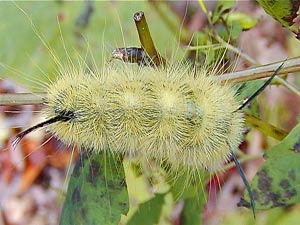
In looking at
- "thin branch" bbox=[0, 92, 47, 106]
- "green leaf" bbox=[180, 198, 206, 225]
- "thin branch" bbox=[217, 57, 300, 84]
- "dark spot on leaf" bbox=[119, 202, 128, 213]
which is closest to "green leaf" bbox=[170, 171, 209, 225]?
"green leaf" bbox=[180, 198, 206, 225]

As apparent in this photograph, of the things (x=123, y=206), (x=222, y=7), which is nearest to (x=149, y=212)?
(x=123, y=206)

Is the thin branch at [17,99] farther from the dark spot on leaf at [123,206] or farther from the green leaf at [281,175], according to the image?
the green leaf at [281,175]

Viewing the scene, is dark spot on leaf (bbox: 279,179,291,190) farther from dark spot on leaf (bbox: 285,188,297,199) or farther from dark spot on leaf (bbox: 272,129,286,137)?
dark spot on leaf (bbox: 272,129,286,137)

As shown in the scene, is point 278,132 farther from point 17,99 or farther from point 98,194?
point 17,99

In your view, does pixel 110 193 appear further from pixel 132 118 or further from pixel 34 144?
pixel 34 144

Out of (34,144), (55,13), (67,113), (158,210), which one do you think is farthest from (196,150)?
(34,144)
